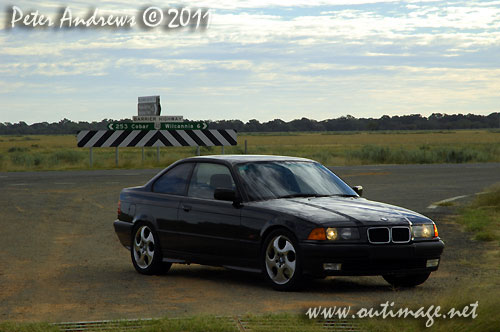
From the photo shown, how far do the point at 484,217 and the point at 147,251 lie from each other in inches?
328

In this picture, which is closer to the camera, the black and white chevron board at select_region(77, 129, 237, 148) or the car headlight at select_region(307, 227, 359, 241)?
the car headlight at select_region(307, 227, 359, 241)

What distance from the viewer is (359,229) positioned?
9305 mm

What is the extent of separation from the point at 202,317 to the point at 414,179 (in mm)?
23409

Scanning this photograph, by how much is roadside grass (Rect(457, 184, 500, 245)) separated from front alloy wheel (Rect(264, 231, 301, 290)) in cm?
574

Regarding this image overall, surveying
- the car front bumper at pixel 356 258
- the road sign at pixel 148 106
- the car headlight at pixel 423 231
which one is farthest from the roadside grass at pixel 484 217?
the road sign at pixel 148 106

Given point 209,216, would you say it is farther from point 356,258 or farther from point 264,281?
point 356,258

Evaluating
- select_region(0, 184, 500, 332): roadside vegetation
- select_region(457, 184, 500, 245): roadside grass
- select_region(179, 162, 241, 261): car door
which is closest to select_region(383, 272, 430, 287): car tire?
select_region(179, 162, 241, 261): car door

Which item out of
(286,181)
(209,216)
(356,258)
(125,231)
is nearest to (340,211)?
(356,258)

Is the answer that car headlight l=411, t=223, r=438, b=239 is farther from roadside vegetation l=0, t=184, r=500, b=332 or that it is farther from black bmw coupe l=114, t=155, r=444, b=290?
roadside vegetation l=0, t=184, r=500, b=332

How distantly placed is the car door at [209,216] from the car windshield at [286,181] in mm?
229

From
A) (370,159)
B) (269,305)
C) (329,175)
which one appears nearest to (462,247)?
(329,175)

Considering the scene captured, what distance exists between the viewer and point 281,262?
952cm

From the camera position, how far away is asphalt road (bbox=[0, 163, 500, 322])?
8648 millimetres

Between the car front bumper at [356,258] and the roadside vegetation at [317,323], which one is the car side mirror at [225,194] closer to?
the car front bumper at [356,258]
